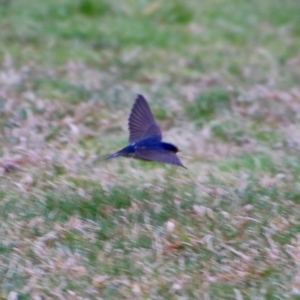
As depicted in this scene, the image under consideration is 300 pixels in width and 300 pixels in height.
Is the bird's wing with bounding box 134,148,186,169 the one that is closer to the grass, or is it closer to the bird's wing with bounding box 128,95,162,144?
the grass

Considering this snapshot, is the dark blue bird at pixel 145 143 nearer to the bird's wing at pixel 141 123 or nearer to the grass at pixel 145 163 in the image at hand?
the bird's wing at pixel 141 123

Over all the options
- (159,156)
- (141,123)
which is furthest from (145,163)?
(159,156)

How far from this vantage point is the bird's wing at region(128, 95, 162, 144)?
5.98 meters

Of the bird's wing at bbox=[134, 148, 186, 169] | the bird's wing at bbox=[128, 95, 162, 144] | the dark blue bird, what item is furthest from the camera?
the bird's wing at bbox=[128, 95, 162, 144]

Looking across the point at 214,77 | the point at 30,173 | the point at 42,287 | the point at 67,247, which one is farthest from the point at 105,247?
the point at 214,77

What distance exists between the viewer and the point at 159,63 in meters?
9.70

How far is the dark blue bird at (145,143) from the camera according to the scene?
209 inches

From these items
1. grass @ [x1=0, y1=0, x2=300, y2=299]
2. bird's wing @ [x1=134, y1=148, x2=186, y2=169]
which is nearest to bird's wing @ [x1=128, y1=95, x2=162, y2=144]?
grass @ [x1=0, y1=0, x2=300, y2=299]

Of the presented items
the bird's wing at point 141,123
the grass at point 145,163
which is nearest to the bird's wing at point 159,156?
the grass at point 145,163

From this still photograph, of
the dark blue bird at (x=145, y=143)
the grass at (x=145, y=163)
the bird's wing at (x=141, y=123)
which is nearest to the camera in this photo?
the grass at (x=145, y=163)

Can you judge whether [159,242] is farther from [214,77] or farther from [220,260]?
[214,77]

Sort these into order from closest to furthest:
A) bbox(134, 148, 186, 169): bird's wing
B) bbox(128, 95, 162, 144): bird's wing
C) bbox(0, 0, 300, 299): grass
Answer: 1. bbox(0, 0, 300, 299): grass
2. bbox(134, 148, 186, 169): bird's wing
3. bbox(128, 95, 162, 144): bird's wing

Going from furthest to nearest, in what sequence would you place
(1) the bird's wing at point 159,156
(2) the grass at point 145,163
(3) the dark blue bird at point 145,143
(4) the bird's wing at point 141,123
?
(4) the bird's wing at point 141,123 → (3) the dark blue bird at point 145,143 → (1) the bird's wing at point 159,156 → (2) the grass at point 145,163

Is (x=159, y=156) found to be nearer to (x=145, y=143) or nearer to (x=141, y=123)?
(x=145, y=143)
